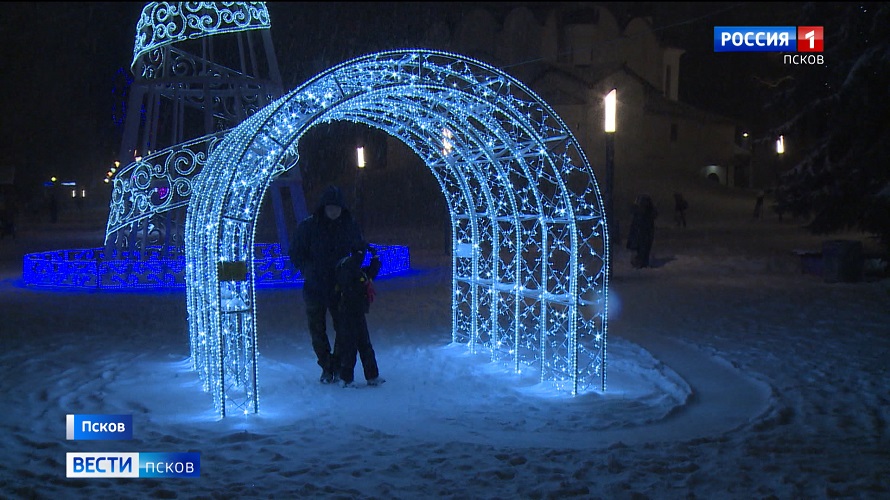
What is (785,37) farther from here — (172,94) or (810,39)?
(172,94)

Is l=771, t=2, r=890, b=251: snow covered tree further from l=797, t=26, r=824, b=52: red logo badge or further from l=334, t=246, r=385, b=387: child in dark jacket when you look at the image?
l=334, t=246, r=385, b=387: child in dark jacket

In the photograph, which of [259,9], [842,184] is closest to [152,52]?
[259,9]

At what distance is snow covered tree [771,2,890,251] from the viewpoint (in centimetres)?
1566

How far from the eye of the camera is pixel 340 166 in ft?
154

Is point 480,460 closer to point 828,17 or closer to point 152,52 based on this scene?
point 152,52

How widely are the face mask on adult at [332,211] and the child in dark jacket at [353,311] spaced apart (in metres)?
0.39

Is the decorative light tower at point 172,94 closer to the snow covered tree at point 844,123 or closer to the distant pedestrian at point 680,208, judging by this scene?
the snow covered tree at point 844,123

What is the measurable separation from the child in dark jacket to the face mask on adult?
0.39 metres

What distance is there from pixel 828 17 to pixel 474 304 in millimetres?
14332

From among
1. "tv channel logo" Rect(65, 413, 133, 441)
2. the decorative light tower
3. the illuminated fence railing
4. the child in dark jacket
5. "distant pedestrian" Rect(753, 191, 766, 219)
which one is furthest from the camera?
"distant pedestrian" Rect(753, 191, 766, 219)

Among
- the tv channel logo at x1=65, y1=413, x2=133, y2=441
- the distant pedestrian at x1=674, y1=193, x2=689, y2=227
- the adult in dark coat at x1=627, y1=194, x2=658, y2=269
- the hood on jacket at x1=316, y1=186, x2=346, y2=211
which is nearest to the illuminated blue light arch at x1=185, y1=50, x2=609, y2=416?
the hood on jacket at x1=316, y1=186, x2=346, y2=211

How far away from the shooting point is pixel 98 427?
239 inches

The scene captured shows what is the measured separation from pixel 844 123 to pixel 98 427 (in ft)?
55.3

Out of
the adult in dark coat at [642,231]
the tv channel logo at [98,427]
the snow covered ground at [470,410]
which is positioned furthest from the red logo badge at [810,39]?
the tv channel logo at [98,427]
